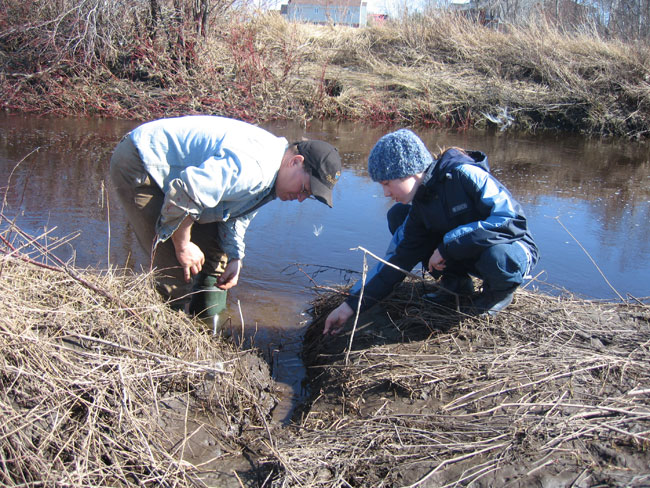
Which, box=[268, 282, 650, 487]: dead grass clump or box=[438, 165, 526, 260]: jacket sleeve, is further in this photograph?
box=[438, 165, 526, 260]: jacket sleeve

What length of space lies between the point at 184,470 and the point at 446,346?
1594mm

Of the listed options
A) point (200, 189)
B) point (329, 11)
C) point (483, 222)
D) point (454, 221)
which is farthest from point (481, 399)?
point (329, 11)

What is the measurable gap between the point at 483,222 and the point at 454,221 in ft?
0.89

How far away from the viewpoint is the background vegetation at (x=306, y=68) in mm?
10789

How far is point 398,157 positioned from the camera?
124 inches

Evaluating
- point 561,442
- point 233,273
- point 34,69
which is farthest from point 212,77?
point 561,442

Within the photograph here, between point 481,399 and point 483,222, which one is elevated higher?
point 483,222

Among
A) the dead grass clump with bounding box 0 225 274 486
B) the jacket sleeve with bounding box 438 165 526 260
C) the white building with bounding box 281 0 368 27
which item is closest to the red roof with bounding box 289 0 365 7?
the white building with bounding box 281 0 368 27

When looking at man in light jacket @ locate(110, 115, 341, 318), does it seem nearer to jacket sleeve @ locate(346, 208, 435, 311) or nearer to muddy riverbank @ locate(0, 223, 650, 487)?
muddy riverbank @ locate(0, 223, 650, 487)

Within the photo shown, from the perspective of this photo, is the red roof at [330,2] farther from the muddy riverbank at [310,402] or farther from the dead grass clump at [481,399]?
the muddy riverbank at [310,402]

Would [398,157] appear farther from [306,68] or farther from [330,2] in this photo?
[330,2]

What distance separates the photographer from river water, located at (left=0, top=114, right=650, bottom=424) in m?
4.51

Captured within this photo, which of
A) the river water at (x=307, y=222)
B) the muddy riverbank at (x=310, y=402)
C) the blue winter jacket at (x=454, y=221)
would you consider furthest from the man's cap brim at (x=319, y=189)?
the river water at (x=307, y=222)

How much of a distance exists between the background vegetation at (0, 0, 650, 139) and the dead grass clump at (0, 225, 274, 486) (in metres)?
8.55
